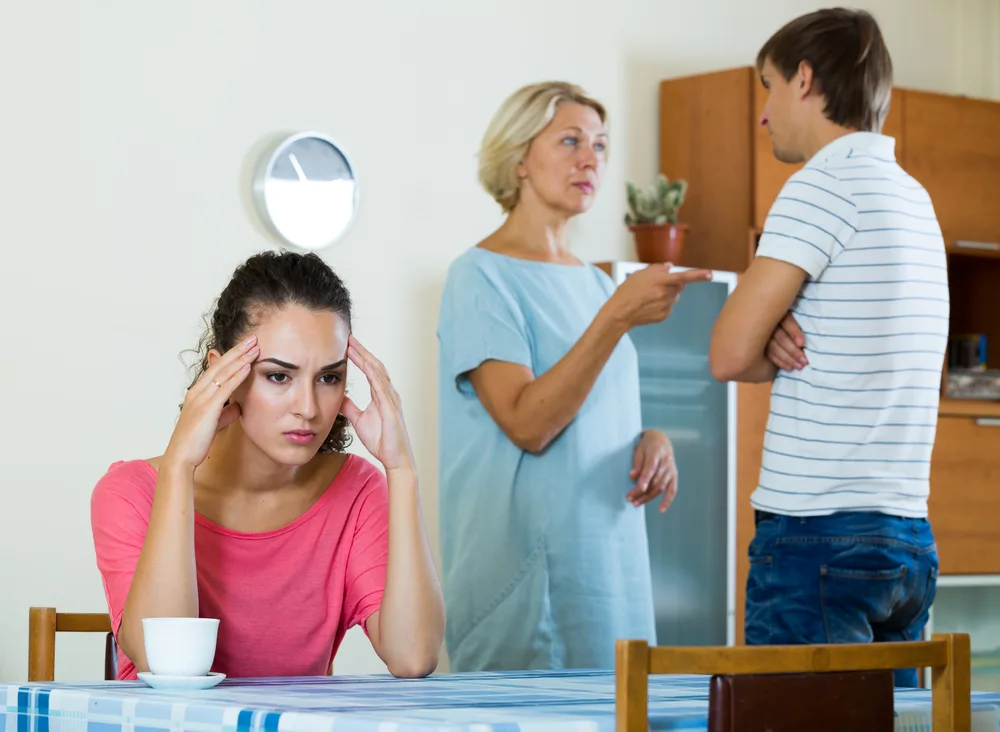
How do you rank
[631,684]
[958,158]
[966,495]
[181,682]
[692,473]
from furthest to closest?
[958,158], [966,495], [692,473], [181,682], [631,684]

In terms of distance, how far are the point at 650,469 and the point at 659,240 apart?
183cm

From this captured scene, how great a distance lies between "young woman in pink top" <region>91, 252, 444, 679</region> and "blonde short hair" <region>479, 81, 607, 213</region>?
775mm

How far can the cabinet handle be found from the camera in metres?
4.42

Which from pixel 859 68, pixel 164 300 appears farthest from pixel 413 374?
pixel 859 68

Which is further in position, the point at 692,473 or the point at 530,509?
the point at 692,473

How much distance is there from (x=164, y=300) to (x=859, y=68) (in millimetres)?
1842

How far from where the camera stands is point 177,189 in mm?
3283

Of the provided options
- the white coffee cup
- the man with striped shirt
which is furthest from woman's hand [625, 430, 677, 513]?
the white coffee cup

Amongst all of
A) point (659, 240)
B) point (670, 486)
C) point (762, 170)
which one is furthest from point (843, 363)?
point (762, 170)

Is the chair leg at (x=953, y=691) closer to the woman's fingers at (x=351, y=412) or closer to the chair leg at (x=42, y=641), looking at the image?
the woman's fingers at (x=351, y=412)

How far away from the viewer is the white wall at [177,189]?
3.01m

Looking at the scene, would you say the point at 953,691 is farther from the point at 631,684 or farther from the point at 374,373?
the point at 374,373

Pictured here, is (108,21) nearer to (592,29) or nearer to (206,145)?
(206,145)

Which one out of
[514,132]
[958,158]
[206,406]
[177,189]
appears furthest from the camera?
[958,158]
